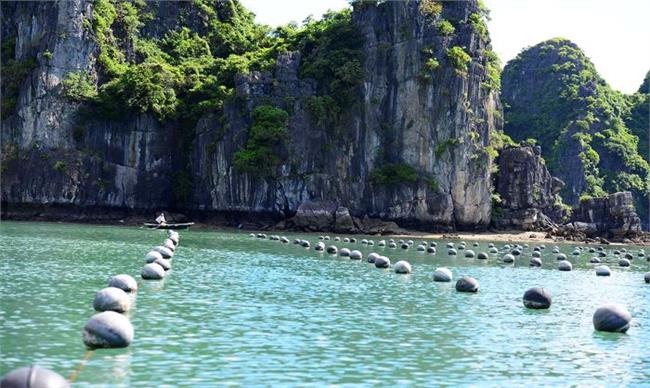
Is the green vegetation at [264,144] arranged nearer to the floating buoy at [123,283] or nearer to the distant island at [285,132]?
the distant island at [285,132]

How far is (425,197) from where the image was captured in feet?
258

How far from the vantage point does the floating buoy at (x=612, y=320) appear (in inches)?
699

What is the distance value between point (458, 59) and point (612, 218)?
83.6ft

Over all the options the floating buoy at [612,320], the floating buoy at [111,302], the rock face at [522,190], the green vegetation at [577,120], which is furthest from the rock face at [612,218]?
the floating buoy at [111,302]

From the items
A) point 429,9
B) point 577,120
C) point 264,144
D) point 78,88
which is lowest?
point 264,144

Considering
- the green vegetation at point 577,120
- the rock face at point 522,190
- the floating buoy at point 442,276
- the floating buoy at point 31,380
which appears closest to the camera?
the floating buoy at point 31,380

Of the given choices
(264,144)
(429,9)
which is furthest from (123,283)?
(429,9)

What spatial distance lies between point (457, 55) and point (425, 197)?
15.3 metres

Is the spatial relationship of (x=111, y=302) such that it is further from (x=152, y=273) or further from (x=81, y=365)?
(x=152, y=273)

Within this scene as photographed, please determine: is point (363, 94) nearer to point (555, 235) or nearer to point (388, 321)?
point (555, 235)

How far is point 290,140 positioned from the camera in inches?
3088

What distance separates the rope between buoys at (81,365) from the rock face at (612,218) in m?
77.5

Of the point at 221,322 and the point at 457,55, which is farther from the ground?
the point at 457,55

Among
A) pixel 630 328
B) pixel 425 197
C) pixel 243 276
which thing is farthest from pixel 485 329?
pixel 425 197
